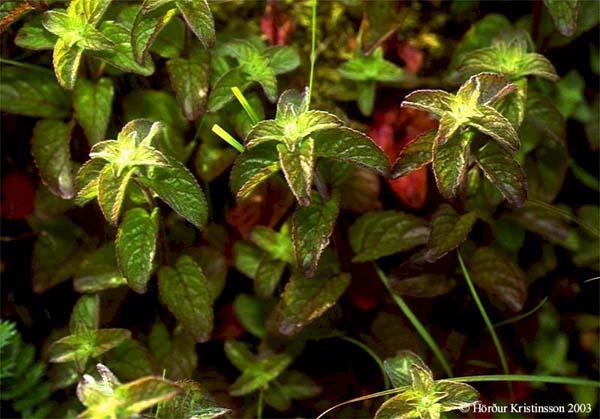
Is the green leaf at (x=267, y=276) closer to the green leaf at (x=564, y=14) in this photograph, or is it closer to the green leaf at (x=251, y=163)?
the green leaf at (x=251, y=163)

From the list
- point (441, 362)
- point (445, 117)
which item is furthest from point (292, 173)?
point (441, 362)

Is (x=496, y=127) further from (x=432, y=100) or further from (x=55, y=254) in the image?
(x=55, y=254)

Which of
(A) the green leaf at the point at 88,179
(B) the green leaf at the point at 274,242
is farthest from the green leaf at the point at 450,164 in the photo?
(A) the green leaf at the point at 88,179

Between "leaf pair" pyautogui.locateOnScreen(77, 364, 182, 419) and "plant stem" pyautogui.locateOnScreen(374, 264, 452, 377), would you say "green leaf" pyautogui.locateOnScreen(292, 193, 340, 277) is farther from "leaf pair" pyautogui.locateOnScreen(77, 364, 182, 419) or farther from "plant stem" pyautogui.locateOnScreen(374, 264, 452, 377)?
"leaf pair" pyautogui.locateOnScreen(77, 364, 182, 419)

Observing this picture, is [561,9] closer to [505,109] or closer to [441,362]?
[505,109]

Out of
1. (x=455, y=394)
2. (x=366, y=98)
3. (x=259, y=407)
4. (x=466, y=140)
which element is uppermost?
(x=466, y=140)

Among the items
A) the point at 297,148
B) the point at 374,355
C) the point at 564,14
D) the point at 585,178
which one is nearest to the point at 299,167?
the point at 297,148
